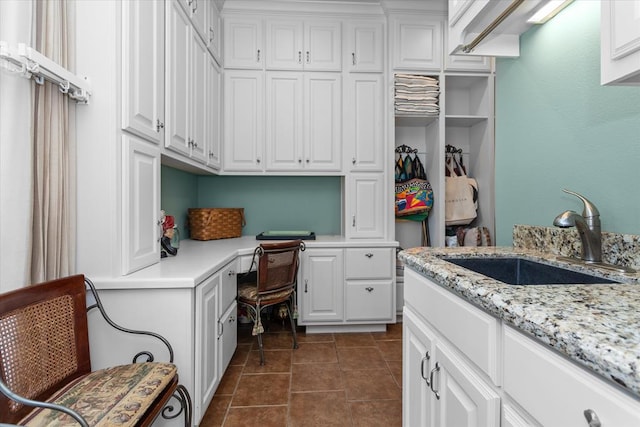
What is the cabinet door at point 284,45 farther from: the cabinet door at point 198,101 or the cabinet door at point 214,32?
the cabinet door at point 198,101

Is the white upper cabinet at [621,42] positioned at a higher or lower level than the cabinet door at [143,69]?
lower

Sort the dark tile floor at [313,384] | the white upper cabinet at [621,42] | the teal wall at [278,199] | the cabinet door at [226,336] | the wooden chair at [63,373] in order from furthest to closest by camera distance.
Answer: the teal wall at [278,199], the cabinet door at [226,336], the dark tile floor at [313,384], the wooden chair at [63,373], the white upper cabinet at [621,42]

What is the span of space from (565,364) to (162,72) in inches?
79.1

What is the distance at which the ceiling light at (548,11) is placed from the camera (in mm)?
1150

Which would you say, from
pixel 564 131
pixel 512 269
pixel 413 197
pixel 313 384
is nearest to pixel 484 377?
pixel 512 269

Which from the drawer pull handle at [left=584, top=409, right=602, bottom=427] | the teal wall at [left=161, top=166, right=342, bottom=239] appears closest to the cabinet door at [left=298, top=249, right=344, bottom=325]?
the teal wall at [left=161, top=166, right=342, bottom=239]

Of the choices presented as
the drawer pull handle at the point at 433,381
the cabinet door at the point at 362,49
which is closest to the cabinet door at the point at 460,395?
the drawer pull handle at the point at 433,381

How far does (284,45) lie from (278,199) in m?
1.43

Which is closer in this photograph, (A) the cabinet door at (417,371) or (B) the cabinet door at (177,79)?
(A) the cabinet door at (417,371)

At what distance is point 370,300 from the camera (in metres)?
2.69

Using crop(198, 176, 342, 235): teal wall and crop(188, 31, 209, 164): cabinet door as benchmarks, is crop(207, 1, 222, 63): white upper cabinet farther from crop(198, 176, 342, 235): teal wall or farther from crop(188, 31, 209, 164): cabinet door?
crop(198, 176, 342, 235): teal wall

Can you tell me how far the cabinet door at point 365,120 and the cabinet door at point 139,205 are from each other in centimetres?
167

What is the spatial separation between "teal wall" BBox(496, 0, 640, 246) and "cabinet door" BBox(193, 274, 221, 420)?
1.57 m

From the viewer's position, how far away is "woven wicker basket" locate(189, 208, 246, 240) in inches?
107
